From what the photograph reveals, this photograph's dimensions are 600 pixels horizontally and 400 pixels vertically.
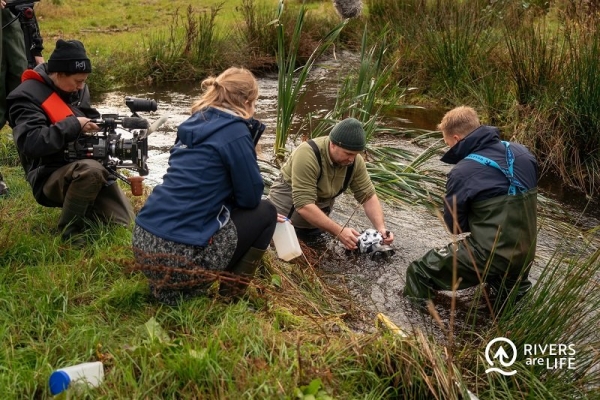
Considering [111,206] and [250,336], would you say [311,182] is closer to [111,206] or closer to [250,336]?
[111,206]

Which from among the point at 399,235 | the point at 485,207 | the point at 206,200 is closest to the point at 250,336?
the point at 206,200

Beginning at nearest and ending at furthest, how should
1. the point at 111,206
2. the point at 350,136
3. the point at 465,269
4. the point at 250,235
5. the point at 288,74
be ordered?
the point at 250,235 → the point at 465,269 → the point at 111,206 → the point at 350,136 → the point at 288,74

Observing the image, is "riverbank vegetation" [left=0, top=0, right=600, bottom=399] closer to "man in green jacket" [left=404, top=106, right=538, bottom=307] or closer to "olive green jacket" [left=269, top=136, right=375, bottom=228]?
"man in green jacket" [left=404, top=106, right=538, bottom=307]

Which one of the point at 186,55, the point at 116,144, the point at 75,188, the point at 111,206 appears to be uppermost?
the point at 116,144

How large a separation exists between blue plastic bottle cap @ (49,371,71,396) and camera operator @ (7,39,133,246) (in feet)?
5.14

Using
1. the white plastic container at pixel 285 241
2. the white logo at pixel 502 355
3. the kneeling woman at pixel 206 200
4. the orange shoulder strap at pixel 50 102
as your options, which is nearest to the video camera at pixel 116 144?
the orange shoulder strap at pixel 50 102

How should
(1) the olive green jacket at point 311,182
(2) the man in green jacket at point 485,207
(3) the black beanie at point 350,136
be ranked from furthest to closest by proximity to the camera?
1. (1) the olive green jacket at point 311,182
2. (3) the black beanie at point 350,136
3. (2) the man in green jacket at point 485,207

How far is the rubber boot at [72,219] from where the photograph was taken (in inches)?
162

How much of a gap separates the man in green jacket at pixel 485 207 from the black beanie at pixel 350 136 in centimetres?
57

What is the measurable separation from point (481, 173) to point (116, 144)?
214cm

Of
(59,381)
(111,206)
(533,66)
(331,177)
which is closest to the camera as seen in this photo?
(59,381)

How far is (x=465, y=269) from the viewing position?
407 centimetres

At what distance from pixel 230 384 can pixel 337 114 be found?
411cm

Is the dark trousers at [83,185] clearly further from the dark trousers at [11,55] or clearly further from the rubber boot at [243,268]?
the dark trousers at [11,55]
